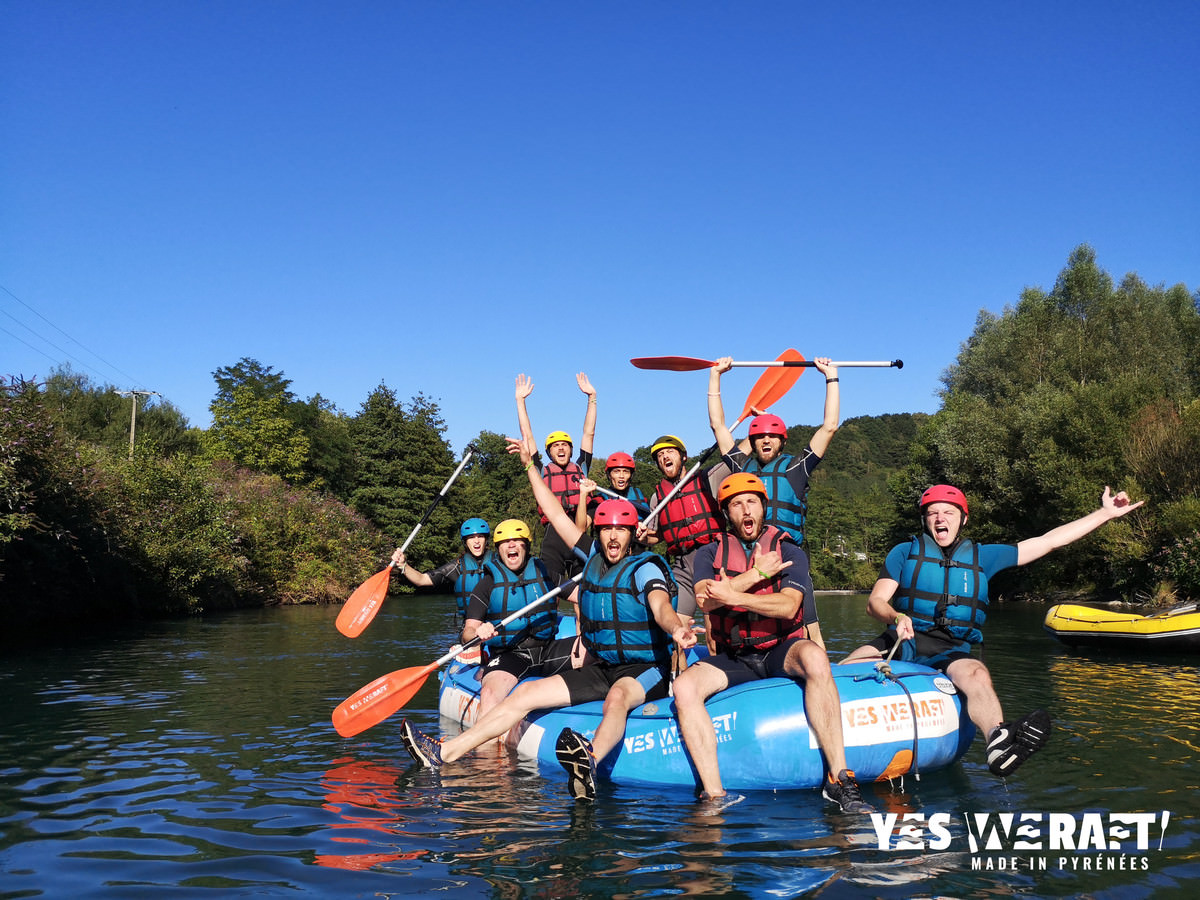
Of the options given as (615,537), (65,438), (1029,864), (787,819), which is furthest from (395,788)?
(65,438)

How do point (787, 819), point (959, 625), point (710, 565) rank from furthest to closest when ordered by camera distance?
point (959, 625)
point (710, 565)
point (787, 819)

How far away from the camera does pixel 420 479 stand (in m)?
40.6

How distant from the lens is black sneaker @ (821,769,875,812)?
474 centimetres

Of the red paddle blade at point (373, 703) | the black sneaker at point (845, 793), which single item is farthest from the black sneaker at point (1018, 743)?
the red paddle blade at point (373, 703)

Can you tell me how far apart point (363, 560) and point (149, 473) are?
413 inches

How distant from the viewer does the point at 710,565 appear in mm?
5230

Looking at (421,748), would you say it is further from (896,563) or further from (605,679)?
(896,563)

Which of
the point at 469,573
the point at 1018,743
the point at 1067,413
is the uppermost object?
the point at 1067,413

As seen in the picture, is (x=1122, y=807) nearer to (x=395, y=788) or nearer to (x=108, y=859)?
(x=395, y=788)

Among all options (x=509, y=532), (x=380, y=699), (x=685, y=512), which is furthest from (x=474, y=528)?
(x=685, y=512)

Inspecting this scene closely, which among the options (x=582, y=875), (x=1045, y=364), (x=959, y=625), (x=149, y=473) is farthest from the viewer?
(x=1045, y=364)

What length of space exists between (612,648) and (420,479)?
118 feet

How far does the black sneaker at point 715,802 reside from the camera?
15.7 ft

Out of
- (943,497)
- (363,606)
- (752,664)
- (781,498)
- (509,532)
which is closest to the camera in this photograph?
(752,664)
